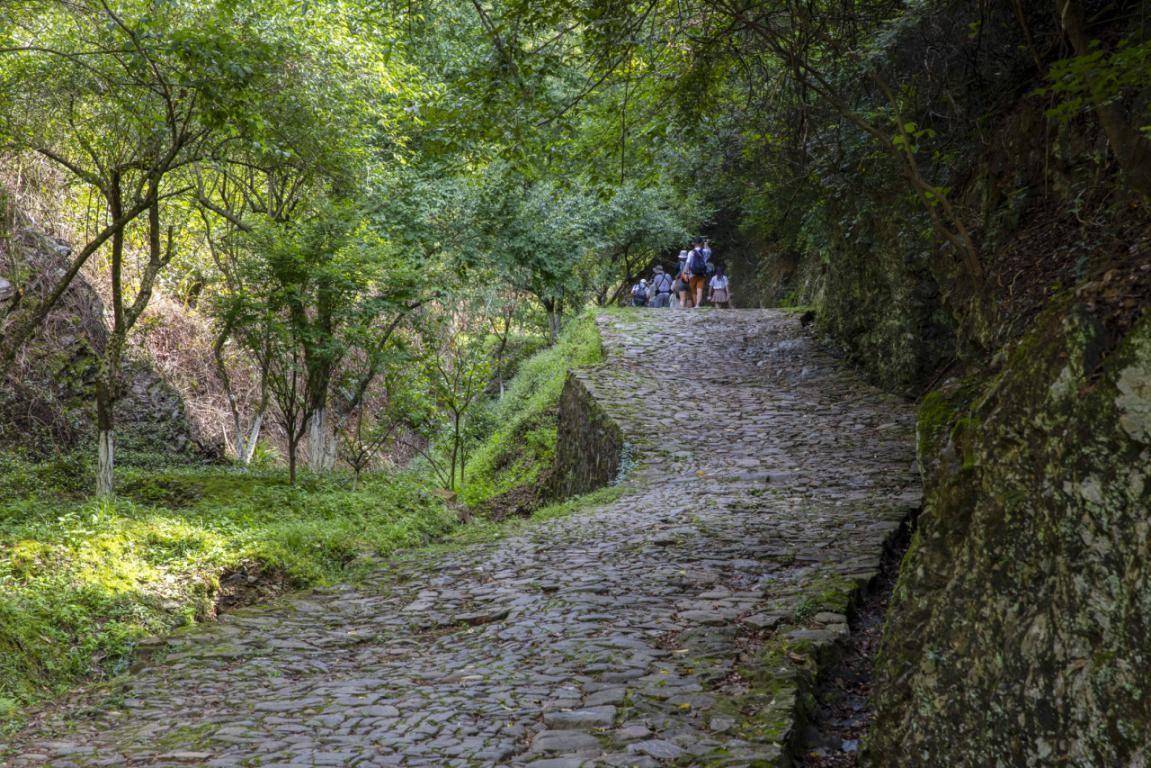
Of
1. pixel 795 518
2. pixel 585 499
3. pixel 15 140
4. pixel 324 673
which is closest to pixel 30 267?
pixel 15 140

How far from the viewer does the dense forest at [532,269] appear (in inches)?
106

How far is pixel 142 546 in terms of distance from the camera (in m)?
6.96

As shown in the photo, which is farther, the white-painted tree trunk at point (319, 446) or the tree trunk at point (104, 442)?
the white-painted tree trunk at point (319, 446)

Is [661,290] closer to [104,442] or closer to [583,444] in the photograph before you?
[583,444]

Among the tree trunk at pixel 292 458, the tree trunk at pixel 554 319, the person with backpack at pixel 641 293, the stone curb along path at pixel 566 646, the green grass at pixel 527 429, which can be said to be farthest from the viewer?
the person with backpack at pixel 641 293

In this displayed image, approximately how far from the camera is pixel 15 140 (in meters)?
9.76

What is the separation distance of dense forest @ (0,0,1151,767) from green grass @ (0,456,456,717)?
37 millimetres

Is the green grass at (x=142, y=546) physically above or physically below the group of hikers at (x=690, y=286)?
below

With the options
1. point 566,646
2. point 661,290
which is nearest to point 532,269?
point 661,290

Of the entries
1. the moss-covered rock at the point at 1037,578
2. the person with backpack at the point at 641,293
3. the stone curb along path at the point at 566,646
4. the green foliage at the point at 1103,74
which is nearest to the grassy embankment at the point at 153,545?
the stone curb along path at the point at 566,646

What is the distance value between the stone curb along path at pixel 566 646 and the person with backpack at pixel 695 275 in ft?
40.7

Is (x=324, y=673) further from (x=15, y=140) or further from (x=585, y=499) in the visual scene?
(x=15, y=140)

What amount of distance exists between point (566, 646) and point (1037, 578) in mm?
2967

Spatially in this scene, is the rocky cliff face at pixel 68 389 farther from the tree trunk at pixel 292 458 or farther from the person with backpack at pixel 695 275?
the person with backpack at pixel 695 275
